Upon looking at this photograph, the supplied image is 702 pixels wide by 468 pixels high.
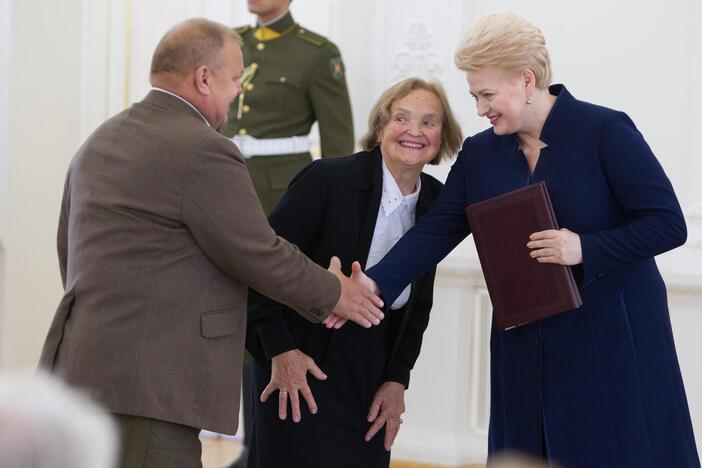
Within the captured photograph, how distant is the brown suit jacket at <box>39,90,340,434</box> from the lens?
224 centimetres

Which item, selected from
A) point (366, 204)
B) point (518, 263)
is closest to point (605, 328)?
point (518, 263)

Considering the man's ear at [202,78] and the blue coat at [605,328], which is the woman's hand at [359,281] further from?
the man's ear at [202,78]

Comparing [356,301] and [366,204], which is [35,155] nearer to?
[366,204]

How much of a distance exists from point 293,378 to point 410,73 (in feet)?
6.89

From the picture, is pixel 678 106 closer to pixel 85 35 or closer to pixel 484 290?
pixel 484 290

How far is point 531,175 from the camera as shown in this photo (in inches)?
100

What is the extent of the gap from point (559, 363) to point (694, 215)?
199 cm

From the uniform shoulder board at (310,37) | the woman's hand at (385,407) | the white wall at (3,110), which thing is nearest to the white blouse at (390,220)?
the woman's hand at (385,407)

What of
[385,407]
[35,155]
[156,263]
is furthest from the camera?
[35,155]

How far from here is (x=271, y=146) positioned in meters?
4.23

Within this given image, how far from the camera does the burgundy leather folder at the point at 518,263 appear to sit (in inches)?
95.7

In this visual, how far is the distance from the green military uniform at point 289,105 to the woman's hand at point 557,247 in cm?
183

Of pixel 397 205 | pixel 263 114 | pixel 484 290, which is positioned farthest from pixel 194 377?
pixel 484 290

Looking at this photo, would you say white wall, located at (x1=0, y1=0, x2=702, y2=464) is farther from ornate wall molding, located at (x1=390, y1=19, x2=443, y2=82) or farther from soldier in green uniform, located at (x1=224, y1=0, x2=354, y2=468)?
soldier in green uniform, located at (x1=224, y1=0, x2=354, y2=468)
